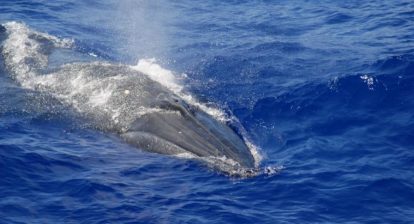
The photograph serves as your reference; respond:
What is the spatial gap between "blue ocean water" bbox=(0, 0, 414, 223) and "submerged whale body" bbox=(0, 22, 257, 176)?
22.2 inches

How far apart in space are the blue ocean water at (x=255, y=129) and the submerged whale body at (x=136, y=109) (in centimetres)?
56

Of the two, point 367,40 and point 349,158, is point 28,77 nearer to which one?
point 349,158

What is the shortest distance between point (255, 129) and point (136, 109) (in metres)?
4.24

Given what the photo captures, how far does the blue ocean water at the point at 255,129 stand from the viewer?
1485cm

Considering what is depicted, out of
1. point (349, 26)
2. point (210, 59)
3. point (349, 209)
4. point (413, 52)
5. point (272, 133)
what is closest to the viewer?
point (349, 209)

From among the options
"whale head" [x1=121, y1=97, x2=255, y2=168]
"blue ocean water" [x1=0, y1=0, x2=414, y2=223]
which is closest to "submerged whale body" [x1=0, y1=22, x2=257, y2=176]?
"whale head" [x1=121, y1=97, x2=255, y2=168]

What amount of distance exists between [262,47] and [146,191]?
15302 millimetres

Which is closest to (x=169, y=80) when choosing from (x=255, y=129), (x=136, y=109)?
(x=136, y=109)

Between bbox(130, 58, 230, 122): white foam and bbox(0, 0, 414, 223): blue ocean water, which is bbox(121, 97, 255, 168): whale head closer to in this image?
bbox(0, 0, 414, 223): blue ocean water

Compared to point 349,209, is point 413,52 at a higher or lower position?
higher

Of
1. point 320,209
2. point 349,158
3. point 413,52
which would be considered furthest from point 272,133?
point 413,52

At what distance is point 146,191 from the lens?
15.5 metres

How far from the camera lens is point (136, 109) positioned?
65.5 feet

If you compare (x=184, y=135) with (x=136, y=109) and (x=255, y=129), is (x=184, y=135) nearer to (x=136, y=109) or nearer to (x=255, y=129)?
(x=136, y=109)
